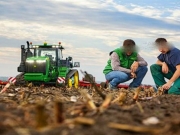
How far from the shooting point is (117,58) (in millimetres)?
10633

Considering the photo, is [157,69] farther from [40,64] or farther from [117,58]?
[40,64]

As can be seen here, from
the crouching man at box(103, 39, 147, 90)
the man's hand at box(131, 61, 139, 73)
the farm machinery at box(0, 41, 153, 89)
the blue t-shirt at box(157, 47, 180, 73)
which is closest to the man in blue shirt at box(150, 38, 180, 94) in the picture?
the blue t-shirt at box(157, 47, 180, 73)

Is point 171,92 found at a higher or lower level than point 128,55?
lower

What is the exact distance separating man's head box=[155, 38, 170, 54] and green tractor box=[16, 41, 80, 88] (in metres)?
9.99

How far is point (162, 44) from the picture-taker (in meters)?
9.25

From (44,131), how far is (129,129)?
17.0 inches

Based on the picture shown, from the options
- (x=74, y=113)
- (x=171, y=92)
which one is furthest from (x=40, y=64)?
(x=74, y=113)

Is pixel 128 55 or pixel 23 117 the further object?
pixel 128 55

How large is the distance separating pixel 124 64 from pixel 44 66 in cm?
858

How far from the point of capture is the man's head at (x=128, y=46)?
1033cm

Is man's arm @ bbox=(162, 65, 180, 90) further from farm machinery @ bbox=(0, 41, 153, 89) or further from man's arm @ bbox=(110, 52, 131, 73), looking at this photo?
farm machinery @ bbox=(0, 41, 153, 89)

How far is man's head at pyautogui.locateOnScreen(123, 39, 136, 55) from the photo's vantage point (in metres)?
10.3

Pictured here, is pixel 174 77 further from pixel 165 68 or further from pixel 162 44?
pixel 162 44

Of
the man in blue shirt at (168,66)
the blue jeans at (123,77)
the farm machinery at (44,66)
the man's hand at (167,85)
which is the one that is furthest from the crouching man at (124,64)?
the farm machinery at (44,66)
